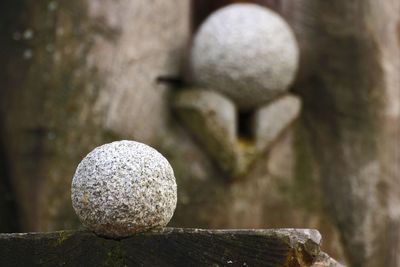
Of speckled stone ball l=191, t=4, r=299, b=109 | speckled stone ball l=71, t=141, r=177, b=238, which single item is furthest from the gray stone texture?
speckled stone ball l=71, t=141, r=177, b=238

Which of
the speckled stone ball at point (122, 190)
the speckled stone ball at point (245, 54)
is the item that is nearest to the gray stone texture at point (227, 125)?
the speckled stone ball at point (245, 54)

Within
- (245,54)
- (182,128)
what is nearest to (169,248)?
(245,54)

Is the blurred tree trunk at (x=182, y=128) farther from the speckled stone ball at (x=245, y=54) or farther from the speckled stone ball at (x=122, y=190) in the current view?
the speckled stone ball at (x=122, y=190)

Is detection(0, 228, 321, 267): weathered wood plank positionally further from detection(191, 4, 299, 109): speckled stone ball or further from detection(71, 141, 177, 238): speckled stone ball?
detection(191, 4, 299, 109): speckled stone ball

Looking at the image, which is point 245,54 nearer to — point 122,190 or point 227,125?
point 227,125

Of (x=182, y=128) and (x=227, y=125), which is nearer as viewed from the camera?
(x=227, y=125)

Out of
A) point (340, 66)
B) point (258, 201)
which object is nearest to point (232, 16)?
point (340, 66)

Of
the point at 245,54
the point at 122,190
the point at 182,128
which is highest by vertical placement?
the point at 245,54
